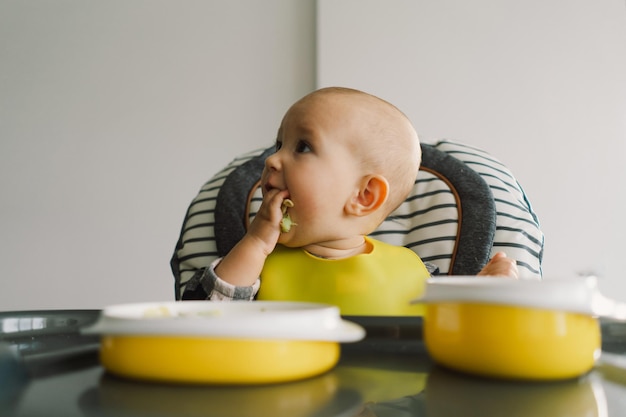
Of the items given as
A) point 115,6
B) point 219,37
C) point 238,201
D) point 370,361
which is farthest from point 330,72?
point 370,361

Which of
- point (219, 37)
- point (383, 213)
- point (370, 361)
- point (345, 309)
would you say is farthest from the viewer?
point (219, 37)

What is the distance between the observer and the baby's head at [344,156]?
1095 mm

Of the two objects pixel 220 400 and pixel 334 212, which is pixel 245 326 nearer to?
pixel 220 400

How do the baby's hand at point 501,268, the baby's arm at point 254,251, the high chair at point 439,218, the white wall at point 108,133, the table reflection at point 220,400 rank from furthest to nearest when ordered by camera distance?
the white wall at point 108,133
the high chair at point 439,218
the baby's arm at point 254,251
the baby's hand at point 501,268
the table reflection at point 220,400

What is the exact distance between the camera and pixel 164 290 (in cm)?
262

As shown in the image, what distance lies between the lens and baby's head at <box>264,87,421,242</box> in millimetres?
1095

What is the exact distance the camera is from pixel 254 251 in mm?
1044

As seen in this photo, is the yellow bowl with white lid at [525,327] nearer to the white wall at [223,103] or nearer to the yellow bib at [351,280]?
the yellow bib at [351,280]

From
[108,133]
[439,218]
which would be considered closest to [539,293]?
[439,218]

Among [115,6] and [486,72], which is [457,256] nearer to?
[486,72]

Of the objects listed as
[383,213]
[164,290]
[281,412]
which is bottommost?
[164,290]

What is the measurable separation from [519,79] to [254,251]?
1.60m

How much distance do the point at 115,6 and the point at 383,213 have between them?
1904 millimetres

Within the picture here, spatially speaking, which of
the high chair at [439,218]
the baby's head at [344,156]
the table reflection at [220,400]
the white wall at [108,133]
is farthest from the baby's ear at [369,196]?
the white wall at [108,133]
